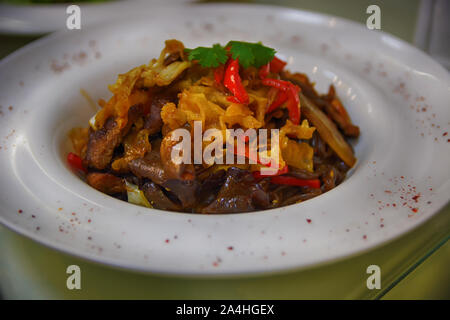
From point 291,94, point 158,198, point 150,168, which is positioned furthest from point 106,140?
point 291,94

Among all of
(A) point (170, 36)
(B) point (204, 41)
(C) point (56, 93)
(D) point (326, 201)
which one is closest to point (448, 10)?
Answer: (B) point (204, 41)

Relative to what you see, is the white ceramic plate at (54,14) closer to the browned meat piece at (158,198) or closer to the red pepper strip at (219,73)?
the red pepper strip at (219,73)

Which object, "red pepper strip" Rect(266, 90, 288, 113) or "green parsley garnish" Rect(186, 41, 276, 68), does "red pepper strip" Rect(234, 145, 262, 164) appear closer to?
"red pepper strip" Rect(266, 90, 288, 113)

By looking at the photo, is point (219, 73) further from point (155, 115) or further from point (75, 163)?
point (75, 163)

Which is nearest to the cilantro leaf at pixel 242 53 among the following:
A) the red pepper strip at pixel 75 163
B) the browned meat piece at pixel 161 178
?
the browned meat piece at pixel 161 178

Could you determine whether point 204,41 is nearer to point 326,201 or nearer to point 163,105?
point 163,105
